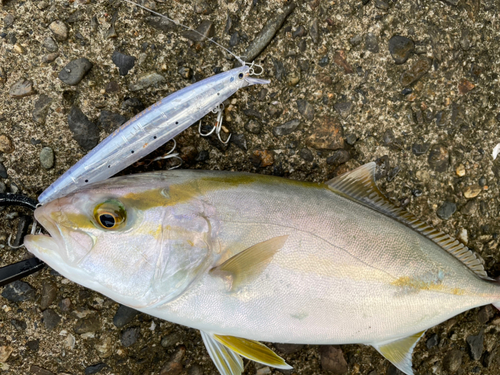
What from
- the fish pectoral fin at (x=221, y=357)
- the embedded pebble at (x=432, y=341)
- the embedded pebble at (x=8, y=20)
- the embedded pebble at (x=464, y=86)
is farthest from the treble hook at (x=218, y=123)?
the embedded pebble at (x=432, y=341)

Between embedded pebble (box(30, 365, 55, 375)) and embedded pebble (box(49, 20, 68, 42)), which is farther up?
embedded pebble (box(49, 20, 68, 42))

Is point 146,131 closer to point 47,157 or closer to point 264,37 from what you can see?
point 47,157

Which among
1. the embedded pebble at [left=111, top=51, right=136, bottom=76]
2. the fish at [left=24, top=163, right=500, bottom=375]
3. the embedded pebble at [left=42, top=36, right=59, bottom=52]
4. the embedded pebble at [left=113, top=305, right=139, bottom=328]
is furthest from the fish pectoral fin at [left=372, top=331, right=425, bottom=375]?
the embedded pebble at [left=42, top=36, right=59, bottom=52]

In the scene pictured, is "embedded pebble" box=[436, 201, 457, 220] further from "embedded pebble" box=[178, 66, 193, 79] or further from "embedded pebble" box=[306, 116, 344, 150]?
"embedded pebble" box=[178, 66, 193, 79]

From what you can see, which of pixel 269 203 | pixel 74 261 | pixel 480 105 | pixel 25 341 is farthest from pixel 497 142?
pixel 25 341

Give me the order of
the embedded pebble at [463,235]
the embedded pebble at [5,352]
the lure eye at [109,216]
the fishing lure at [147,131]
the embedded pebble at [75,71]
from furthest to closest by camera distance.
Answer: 1. the embedded pebble at [463,235]
2. the embedded pebble at [5,352]
3. the embedded pebble at [75,71]
4. the fishing lure at [147,131]
5. the lure eye at [109,216]

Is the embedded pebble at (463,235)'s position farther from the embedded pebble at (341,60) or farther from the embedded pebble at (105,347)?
the embedded pebble at (105,347)

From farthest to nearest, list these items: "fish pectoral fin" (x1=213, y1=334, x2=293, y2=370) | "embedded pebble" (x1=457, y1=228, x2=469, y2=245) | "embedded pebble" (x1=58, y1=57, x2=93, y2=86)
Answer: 1. "embedded pebble" (x1=457, y1=228, x2=469, y2=245)
2. "embedded pebble" (x1=58, y1=57, x2=93, y2=86)
3. "fish pectoral fin" (x1=213, y1=334, x2=293, y2=370)

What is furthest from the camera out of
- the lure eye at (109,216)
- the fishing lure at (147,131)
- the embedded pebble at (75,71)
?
the embedded pebble at (75,71)
